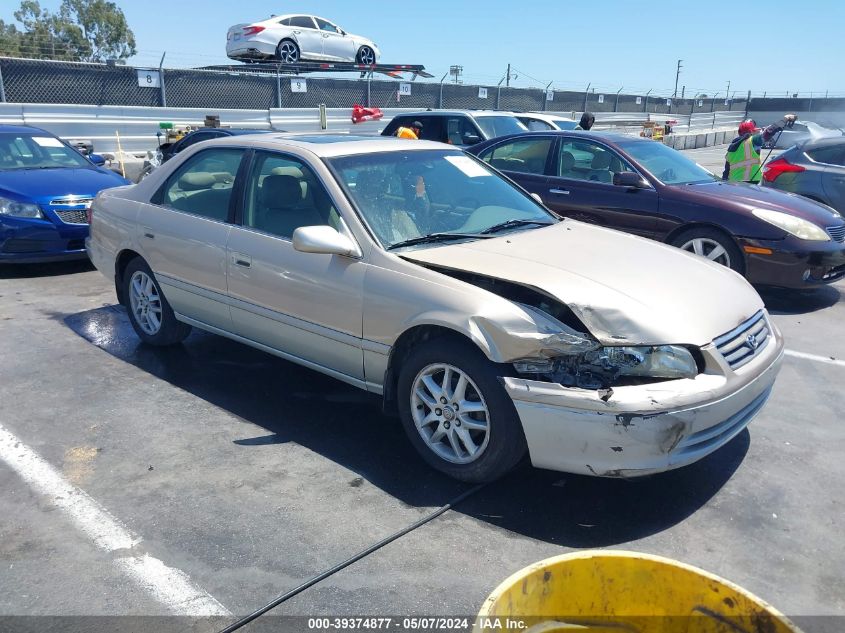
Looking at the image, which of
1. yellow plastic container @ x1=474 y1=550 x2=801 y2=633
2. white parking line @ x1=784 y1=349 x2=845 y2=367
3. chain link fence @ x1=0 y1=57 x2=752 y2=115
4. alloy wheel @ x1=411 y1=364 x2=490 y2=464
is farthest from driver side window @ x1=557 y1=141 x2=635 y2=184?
chain link fence @ x1=0 y1=57 x2=752 y2=115

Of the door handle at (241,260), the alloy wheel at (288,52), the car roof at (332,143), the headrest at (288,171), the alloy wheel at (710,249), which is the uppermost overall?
the alloy wheel at (288,52)

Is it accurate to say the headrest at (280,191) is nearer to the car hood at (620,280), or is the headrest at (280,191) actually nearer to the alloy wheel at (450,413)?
the car hood at (620,280)

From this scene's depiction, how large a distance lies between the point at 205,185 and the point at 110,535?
265 centimetres

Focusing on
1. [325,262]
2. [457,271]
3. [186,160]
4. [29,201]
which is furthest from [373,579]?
[29,201]

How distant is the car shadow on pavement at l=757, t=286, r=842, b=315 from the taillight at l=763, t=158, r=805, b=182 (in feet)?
7.51

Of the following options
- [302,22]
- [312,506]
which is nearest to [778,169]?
[312,506]

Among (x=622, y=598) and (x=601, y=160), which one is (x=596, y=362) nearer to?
(x=622, y=598)

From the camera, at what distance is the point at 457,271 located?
3.62 metres

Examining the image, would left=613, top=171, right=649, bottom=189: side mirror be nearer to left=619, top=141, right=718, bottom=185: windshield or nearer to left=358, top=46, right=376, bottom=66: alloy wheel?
left=619, top=141, right=718, bottom=185: windshield

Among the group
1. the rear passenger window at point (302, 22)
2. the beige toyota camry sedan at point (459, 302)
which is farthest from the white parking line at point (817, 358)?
the rear passenger window at point (302, 22)

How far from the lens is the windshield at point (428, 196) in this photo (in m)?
4.07

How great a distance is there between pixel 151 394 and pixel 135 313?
3.72 feet

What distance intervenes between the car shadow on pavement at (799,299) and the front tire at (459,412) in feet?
14.9

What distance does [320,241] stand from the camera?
3.76 m
